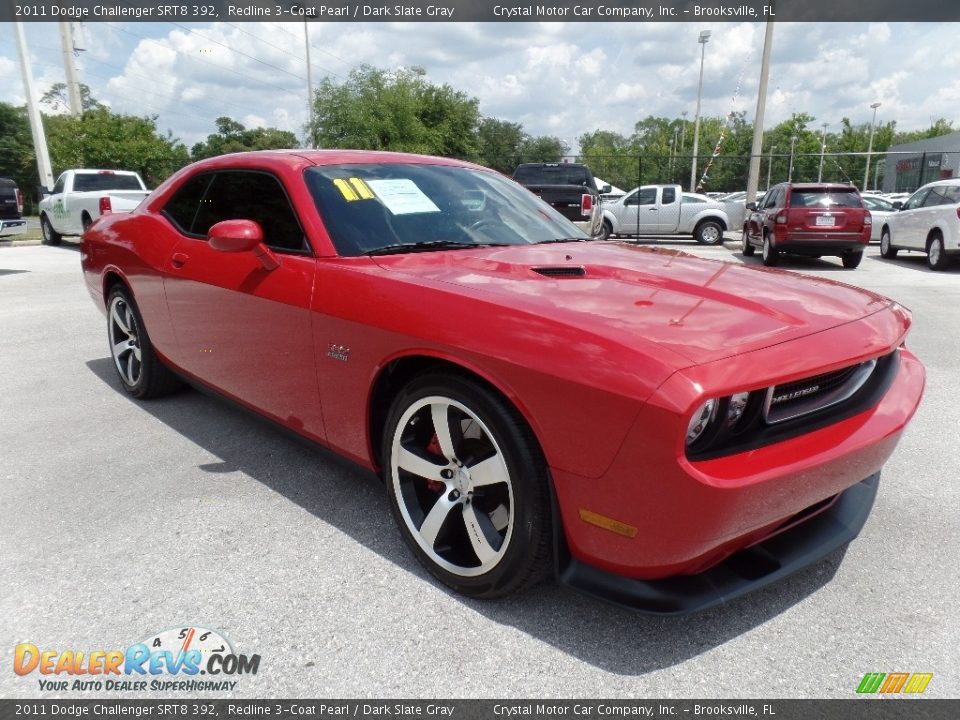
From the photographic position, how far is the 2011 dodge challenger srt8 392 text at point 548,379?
1.84 metres

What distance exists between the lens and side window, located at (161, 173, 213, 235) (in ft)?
12.4

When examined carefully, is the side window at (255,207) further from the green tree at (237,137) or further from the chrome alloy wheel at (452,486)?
the green tree at (237,137)

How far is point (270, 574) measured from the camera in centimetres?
253

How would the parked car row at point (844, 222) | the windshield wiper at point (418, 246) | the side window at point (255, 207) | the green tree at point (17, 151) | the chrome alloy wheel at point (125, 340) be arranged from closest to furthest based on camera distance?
1. the windshield wiper at point (418, 246)
2. the side window at point (255, 207)
3. the chrome alloy wheel at point (125, 340)
4. the parked car row at point (844, 222)
5. the green tree at point (17, 151)

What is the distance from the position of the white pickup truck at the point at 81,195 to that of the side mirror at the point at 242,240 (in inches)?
528

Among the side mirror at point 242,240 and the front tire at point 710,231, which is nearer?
the side mirror at point 242,240

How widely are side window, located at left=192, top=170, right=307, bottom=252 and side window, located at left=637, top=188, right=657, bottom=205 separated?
16497 millimetres

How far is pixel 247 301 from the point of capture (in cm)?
310

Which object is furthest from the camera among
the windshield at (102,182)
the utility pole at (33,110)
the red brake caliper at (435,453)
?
the utility pole at (33,110)

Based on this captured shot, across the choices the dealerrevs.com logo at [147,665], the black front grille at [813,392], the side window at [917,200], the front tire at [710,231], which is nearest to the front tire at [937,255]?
the side window at [917,200]

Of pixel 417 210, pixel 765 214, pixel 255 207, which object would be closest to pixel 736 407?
pixel 417 210

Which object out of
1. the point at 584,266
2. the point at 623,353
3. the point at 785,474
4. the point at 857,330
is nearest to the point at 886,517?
the point at 857,330

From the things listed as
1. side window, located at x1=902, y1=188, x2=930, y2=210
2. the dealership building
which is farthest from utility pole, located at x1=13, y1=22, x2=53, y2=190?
the dealership building

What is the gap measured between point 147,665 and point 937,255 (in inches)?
533
